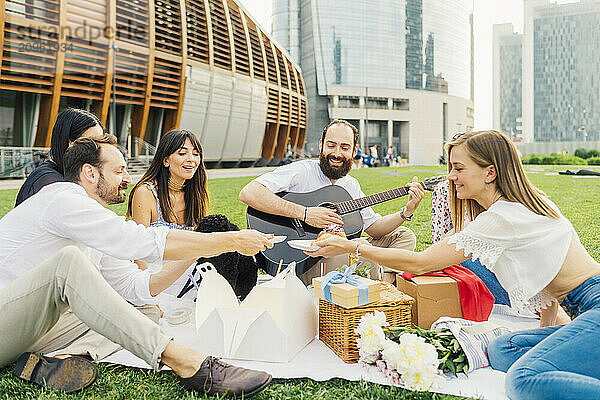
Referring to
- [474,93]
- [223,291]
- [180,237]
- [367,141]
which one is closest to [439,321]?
[223,291]

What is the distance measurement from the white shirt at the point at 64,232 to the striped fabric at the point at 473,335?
5.65 feet

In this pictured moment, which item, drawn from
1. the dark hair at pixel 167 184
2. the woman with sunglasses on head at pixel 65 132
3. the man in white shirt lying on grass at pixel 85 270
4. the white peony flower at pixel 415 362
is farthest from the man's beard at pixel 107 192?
the white peony flower at pixel 415 362

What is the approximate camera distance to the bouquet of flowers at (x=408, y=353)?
2381 millimetres

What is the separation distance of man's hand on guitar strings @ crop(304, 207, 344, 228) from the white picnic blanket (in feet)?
4.68

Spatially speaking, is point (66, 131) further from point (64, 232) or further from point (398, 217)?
point (398, 217)

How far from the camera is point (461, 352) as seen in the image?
2699 mm

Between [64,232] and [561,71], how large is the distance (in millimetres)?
74182

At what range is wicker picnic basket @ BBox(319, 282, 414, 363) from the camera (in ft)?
9.25

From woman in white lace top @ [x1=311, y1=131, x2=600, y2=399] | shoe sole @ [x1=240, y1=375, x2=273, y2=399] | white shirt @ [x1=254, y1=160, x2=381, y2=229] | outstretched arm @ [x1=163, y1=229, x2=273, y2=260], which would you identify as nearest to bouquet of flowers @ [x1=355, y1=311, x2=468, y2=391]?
woman in white lace top @ [x1=311, y1=131, x2=600, y2=399]

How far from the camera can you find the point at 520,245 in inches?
102

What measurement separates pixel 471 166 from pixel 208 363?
1.80m

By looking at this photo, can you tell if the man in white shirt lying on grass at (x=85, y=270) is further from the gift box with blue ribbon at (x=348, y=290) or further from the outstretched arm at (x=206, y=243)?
the gift box with blue ribbon at (x=348, y=290)

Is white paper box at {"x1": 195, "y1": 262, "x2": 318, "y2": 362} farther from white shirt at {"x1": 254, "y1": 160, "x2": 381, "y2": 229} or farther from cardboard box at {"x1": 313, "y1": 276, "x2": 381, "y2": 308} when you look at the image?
white shirt at {"x1": 254, "y1": 160, "x2": 381, "y2": 229}

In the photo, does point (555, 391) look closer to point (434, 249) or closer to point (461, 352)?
point (461, 352)
